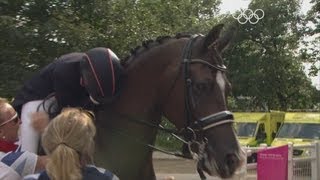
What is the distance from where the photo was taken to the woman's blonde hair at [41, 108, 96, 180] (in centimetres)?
255

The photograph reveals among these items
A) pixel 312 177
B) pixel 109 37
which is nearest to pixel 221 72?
pixel 109 37

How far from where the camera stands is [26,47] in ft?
22.6

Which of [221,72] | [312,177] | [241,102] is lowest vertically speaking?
[241,102]

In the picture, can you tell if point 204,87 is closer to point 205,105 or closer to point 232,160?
point 205,105

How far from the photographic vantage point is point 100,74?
412cm

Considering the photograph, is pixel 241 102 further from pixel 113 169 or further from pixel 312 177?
pixel 113 169

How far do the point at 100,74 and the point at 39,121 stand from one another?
0.52m

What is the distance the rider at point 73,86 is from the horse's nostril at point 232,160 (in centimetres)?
96

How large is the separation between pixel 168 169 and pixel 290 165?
33.0 feet

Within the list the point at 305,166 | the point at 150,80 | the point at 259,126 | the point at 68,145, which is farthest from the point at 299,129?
the point at 68,145

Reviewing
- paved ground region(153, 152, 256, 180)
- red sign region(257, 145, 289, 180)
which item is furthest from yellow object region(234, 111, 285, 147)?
red sign region(257, 145, 289, 180)

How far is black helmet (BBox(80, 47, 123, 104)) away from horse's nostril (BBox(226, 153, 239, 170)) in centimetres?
96

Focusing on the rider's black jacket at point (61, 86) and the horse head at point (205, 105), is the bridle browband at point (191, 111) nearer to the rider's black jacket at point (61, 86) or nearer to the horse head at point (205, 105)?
the horse head at point (205, 105)

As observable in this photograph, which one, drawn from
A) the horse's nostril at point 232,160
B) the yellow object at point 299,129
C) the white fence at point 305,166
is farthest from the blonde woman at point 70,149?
the yellow object at point 299,129
